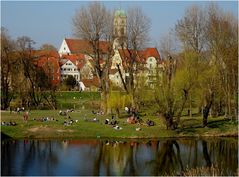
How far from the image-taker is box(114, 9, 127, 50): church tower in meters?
51.2

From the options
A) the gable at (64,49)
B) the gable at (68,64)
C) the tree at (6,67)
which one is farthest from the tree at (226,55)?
the gable at (64,49)

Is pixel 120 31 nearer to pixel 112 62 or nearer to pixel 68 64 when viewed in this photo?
→ pixel 112 62

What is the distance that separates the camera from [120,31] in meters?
51.8

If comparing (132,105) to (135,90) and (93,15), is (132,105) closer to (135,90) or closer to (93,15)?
(135,90)

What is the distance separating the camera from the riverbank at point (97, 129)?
3678 centimetres

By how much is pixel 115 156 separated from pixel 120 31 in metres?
23.9

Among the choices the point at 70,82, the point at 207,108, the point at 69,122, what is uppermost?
the point at 70,82

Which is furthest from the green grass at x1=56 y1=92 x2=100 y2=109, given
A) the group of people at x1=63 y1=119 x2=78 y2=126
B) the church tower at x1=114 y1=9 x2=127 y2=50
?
the group of people at x1=63 y1=119 x2=78 y2=126

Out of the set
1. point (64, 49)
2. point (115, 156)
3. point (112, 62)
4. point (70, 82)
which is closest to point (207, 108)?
point (115, 156)

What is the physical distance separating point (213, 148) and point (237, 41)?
1542 centimetres

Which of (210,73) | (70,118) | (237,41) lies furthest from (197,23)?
(70,118)

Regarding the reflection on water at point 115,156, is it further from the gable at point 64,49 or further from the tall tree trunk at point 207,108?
the gable at point 64,49

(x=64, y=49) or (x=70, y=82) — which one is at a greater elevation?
(x=64, y=49)

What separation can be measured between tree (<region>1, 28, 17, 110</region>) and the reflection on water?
66.8 feet
